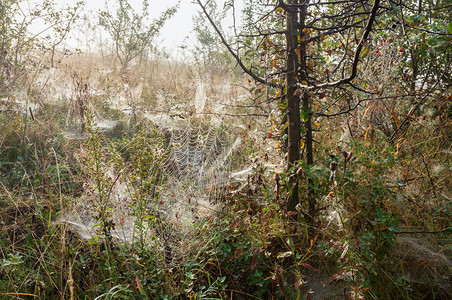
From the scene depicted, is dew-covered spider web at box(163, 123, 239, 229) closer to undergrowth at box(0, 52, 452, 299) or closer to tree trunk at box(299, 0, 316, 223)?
undergrowth at box(0, 52, 452, 299)

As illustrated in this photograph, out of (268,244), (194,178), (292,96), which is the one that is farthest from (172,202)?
(292,96)

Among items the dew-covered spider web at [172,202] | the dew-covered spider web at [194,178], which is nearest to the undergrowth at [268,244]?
the dew-covered spider web at [172,202]

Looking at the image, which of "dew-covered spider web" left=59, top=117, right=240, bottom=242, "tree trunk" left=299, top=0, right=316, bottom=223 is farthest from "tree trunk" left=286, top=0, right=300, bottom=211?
"dew-covered spider web" left=59, top=117, right=240, bottom=242

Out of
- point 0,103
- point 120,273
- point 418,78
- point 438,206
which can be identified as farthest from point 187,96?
point 438,206

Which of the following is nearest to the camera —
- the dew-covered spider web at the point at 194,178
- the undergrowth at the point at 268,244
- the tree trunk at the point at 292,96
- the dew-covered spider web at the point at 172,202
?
the undergrowth at the point at 268,244

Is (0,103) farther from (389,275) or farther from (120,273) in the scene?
(389,275)

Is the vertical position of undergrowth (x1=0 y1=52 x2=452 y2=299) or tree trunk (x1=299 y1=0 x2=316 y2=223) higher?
tree trunk (x1=299 y1=0 x2=316 y2=223)

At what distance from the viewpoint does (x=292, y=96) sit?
6.79 feet

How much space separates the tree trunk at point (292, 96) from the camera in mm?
2012

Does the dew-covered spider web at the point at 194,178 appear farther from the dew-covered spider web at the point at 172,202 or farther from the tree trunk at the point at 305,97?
the tree trunk at the point at 305,97

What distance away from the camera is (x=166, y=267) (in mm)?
1906

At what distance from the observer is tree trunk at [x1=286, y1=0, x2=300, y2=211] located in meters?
2.01

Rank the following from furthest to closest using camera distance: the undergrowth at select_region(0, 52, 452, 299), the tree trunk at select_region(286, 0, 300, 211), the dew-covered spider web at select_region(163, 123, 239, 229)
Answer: the dew-covered spider web at select_region(163, 123, 239, 229), the tree trunk at select_region(286, 0, 300, 211), the undergrowth at select_region(0, 52, 452, 299)

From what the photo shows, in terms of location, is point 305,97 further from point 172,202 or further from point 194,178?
point 194,178
